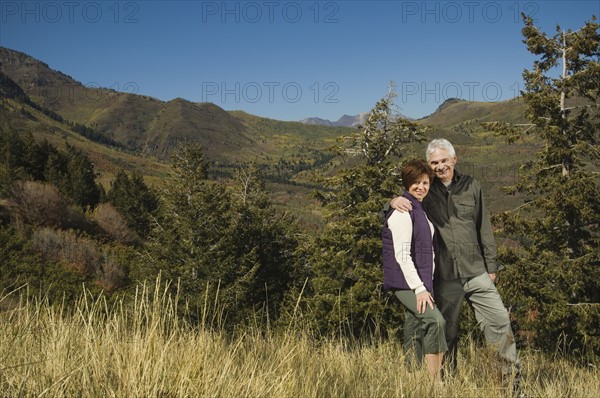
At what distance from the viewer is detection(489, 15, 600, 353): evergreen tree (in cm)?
1224

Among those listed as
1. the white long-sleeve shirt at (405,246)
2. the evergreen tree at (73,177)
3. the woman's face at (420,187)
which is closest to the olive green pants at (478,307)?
the white long-sleeve shirt at (405,246)

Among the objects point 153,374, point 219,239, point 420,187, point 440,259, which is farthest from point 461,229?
point 219,239

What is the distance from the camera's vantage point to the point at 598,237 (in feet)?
41.5

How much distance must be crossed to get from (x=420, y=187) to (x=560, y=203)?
11.4 m

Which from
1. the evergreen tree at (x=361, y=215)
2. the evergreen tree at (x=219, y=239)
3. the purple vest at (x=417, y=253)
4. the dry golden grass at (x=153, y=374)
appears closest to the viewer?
the dry golden grass at (x=153, y=374)

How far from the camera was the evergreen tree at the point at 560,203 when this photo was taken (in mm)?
12242

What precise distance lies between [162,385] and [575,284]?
13684 mm

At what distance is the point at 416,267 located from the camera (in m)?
3.08

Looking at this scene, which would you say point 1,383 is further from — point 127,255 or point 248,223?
point 127,255

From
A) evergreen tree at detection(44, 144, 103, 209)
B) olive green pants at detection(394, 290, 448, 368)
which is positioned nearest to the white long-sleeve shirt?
olive green pants at detection(394, 290, 448, 368)

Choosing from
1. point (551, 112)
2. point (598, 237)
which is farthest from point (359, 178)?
point (598, 237)

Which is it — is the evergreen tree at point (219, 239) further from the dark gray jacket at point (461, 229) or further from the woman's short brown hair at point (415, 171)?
the woman's short brown hair at point (415, 171)

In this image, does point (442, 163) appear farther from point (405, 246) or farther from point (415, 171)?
point (405, 246)

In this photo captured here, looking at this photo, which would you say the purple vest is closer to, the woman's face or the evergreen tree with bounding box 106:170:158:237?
the woman's face
